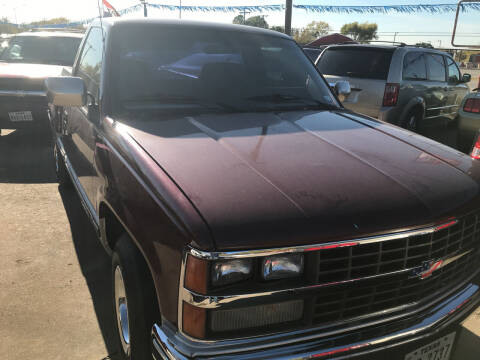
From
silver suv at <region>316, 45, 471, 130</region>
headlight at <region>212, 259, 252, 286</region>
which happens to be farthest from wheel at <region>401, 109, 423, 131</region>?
headlight at <region>212, 259, 252, 286</region>

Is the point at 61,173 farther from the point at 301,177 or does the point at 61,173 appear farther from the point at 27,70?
the point at 301,177

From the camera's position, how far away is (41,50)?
26.1ft

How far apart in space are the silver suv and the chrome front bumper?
16.3 feet

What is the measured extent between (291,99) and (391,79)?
4331 millimetres

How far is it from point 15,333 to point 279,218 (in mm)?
2040

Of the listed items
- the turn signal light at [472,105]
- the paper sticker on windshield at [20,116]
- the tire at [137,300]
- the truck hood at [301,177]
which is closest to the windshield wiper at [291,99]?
the truck hood at [301,177]

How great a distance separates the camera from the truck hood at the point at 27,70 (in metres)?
6.55

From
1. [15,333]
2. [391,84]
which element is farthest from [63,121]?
[391,84]

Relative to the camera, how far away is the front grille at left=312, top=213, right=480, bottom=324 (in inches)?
61.3

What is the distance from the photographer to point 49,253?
3.60 meters

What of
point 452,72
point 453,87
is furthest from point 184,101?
point 452,72

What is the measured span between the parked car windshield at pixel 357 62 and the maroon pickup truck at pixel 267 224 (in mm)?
4604

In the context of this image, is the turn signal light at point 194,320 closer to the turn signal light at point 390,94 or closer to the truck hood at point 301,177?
the truck hood at point 301,177

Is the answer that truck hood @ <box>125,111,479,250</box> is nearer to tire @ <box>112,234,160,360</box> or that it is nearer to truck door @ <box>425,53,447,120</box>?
tire @ <box>112,234,160,360</box>
